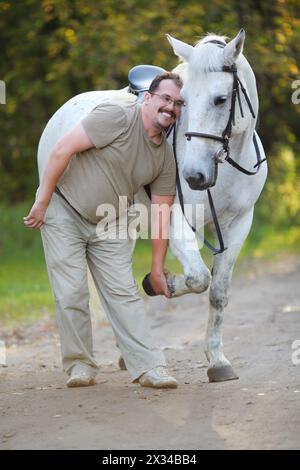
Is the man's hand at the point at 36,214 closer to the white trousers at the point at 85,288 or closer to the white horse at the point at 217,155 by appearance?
the white trousers at the point at 85,288

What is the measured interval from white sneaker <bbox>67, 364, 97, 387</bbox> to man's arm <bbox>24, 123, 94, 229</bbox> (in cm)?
95

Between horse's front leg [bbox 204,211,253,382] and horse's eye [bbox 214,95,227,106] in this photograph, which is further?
horse's front leg [bbox 204,211,253,382]

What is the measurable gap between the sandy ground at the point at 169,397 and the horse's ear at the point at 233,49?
6.30 ft

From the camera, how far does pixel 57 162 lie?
17.6 ft

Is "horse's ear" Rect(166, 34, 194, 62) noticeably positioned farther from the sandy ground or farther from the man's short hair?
the sandy ground

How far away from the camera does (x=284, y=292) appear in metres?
10.4

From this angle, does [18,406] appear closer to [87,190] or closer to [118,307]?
[118,307]

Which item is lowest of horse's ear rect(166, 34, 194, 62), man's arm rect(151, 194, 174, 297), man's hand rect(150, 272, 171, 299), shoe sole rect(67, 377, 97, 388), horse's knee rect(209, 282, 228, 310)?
shoe sole rect(67, 377, 97, 388)

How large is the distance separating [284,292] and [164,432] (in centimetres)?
607

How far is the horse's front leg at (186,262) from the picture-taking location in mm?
5559

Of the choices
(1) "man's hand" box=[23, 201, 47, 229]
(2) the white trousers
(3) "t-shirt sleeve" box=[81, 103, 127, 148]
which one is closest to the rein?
(3) "t-shirt sleeve" box=[81, 103, 127, 148]

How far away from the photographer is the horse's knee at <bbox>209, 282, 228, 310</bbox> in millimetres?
6113

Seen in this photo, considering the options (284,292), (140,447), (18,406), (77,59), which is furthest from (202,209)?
(77,59)
